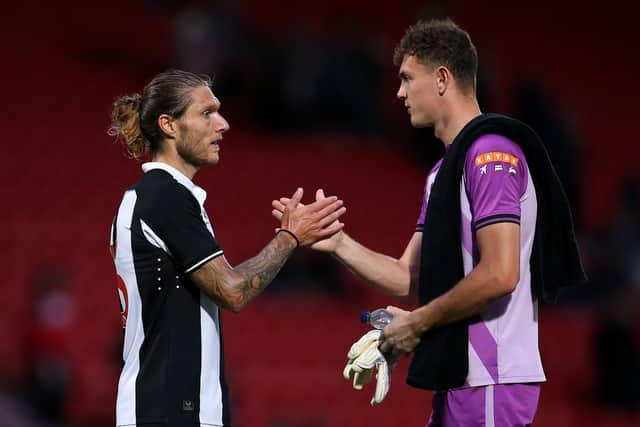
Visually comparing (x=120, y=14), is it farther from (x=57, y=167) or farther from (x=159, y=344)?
(x=159, y=344)

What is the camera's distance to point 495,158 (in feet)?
12.4

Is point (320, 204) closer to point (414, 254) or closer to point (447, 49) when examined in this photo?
point (414, 254)

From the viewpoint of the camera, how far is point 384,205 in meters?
12.5

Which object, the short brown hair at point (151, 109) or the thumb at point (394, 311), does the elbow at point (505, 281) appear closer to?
the thumb at point (394, 311)

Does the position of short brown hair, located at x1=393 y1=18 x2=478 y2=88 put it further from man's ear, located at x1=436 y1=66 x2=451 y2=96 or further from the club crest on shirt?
the club crest on shirt

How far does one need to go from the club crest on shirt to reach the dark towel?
81 millimetres

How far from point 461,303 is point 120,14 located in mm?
11322

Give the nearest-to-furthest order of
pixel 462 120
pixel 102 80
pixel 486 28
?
1. pixel 462 120
2. pixel 102 80
3. pixel 486 28

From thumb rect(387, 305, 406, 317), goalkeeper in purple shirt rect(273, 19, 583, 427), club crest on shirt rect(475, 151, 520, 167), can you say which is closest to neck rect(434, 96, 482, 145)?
goalkeeper in purple shirt rect(273, 19, 583, 427)

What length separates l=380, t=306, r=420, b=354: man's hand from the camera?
3.87 metres

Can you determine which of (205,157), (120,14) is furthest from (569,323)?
(205,157)

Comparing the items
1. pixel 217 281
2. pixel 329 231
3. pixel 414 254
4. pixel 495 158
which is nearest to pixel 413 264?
pixel 414 254

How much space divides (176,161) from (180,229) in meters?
0.35

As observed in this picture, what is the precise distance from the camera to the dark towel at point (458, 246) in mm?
3848
